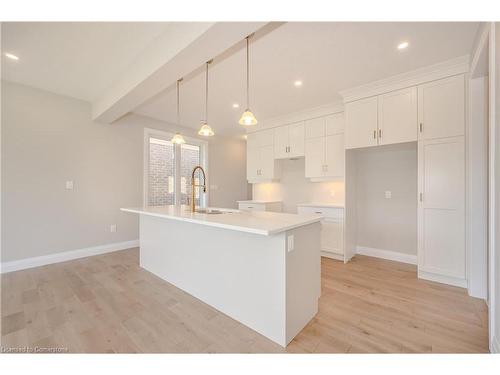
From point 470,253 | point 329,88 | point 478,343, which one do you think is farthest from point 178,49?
point 470,253

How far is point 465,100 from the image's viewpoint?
7.75 feet

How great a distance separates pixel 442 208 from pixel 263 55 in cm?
279

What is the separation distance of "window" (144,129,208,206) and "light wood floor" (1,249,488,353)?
2.04 m

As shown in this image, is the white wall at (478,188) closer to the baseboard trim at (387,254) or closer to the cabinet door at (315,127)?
the baseboard trim at (387,254)

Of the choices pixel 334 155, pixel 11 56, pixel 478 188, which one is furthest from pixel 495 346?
pixel 11 56

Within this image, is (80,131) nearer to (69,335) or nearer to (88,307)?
(88,307)

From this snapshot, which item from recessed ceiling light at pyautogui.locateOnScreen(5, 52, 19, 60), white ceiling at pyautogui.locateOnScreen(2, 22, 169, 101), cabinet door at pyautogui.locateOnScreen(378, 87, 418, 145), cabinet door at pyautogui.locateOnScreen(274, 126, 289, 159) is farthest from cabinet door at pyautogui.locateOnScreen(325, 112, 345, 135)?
recessed ceiling light at pyautogui.locateOnScreen(5, 52, 19, 60)

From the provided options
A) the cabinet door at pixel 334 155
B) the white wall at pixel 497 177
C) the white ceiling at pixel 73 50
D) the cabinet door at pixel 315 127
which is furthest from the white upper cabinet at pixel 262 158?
the white wall at pixel 497 177

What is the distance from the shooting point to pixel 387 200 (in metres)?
3.51

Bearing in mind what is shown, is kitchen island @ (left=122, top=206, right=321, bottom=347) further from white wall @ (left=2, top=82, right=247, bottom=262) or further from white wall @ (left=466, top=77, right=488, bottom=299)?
white wall @ (left=2, top=82, right=247, bottom=262)

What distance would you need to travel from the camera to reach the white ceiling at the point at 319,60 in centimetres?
190

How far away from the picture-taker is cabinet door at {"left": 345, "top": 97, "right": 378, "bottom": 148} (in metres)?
2.96

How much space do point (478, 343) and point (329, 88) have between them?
3084 mm
